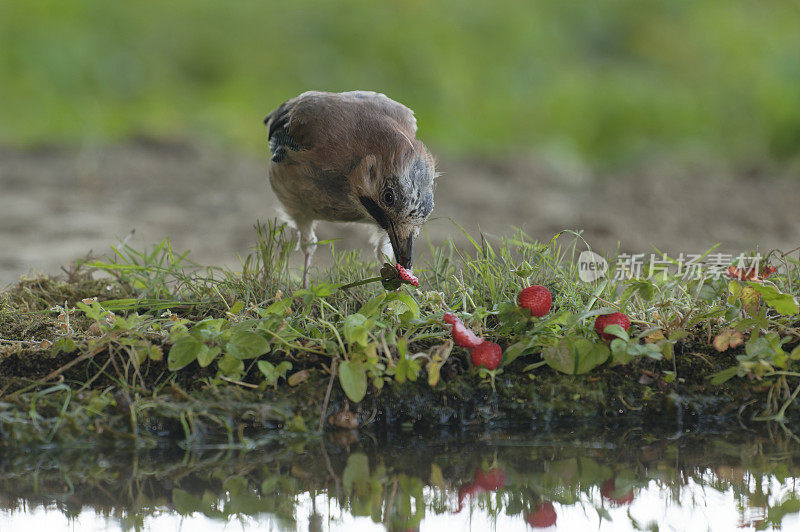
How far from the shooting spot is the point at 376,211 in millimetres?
4656

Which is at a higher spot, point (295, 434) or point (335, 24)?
point (335, 24)

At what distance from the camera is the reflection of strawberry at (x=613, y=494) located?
309 centimetres

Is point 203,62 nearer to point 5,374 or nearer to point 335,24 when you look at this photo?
point 335,24

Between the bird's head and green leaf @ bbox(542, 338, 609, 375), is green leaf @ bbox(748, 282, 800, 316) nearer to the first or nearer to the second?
green leaf @ bbox(542, 338, 609, 375)

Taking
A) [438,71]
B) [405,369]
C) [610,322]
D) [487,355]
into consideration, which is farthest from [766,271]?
[438,71]

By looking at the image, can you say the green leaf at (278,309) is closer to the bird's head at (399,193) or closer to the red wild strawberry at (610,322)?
the bird's head at (399,193)

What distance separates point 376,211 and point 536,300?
1.08 metres

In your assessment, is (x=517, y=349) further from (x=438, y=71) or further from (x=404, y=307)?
(x=438, y=71)

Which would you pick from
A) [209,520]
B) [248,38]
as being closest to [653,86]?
[248,38]

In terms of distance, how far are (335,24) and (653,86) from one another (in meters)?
4.26

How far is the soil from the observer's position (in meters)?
7.53

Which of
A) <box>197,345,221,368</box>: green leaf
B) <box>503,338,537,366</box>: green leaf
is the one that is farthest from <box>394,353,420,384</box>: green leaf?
<box>197,345,221,368</box>: green leaf

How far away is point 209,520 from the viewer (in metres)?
2.98

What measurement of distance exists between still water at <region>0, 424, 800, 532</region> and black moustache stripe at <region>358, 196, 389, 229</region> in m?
1.29
